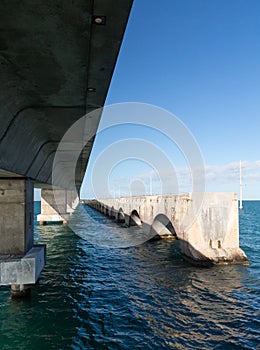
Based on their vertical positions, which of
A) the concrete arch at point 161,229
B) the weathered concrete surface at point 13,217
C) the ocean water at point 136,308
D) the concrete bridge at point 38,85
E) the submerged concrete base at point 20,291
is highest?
the concrete bridge at point 38,85

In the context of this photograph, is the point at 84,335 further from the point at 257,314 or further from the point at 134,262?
the point at 134,262

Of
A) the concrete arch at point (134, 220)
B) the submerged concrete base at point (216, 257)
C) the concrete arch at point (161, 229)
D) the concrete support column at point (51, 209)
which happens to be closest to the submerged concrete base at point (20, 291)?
the submerged concrete base at point (216, 257)

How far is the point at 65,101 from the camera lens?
9.23 m

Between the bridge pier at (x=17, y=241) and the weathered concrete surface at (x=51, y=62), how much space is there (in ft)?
6.74

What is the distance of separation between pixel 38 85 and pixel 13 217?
279 inches

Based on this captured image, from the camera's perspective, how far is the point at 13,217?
13.1 meters

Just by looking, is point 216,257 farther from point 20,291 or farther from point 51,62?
point 51,62

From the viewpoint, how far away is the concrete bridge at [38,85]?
17.0 feet

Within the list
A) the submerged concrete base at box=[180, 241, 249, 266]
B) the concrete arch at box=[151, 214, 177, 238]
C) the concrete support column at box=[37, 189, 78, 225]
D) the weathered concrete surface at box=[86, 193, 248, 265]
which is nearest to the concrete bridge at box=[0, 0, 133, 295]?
the weathered concrete surface at box=[86, 193, 248, 265]

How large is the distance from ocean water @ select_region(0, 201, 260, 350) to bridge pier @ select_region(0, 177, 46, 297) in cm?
89

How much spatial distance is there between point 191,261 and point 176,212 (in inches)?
141

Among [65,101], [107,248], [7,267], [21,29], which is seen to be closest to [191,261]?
[107,248]

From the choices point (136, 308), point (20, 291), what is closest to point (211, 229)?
point (136, 308)

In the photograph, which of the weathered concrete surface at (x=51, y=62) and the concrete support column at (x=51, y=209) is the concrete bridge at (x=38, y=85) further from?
the concrete support column at (x=51, y=209)
